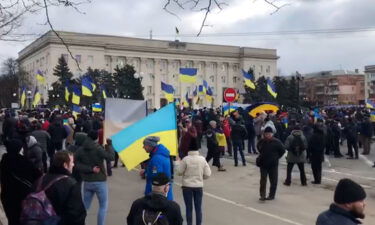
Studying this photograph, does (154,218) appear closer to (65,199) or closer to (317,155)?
(65,199)

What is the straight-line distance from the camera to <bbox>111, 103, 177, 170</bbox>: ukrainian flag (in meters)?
8.24

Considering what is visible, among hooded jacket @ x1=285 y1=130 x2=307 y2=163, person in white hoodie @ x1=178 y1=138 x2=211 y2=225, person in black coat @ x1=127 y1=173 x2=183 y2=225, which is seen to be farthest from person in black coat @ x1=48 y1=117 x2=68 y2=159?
person in black coat @ x1=127 y1=173 x2=183 y2=225

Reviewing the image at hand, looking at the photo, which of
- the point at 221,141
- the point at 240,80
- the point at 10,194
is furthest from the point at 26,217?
the point at 240,80

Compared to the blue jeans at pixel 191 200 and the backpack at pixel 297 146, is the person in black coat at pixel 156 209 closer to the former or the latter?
the blue jeans at pixel 191 200

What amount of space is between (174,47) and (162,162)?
347ft

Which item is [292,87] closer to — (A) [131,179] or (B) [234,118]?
(B) [234,118]

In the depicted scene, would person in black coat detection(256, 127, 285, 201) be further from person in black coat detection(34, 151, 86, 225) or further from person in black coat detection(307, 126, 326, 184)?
person in black coat detection(34, 151, 86, 225)

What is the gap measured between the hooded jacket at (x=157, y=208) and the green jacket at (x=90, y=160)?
12.1 feet

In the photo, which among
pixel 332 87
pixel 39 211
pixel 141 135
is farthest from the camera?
pixel 332 87

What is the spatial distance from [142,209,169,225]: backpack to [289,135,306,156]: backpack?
931 centimetres

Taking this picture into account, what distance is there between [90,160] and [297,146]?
21.8 feet

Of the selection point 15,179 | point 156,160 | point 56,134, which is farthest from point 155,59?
point 15,179

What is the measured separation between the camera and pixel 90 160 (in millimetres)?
7816

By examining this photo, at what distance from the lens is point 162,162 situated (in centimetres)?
703
